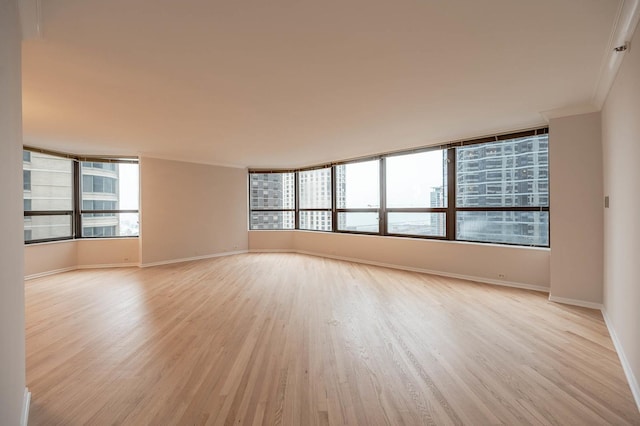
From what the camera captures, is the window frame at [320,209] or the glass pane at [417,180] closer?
the glass pane at [417,180]

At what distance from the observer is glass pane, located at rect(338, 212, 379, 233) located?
6402 mm

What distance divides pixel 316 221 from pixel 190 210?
10.9 ft

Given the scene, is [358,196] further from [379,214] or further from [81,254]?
[81,254]

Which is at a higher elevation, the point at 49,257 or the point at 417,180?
the point at 417,180

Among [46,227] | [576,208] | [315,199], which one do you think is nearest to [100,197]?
[46,227]

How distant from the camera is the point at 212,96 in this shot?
2990 mm

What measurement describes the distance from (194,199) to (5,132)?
5.83m

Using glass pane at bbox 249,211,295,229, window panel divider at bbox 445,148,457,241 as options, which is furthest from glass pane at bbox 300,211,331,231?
window panel divider at bbox 445,148,457,241

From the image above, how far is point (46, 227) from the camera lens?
18.0 ft

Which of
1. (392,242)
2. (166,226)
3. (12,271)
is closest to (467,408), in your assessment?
(12,271)

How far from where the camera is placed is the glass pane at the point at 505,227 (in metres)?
4.20

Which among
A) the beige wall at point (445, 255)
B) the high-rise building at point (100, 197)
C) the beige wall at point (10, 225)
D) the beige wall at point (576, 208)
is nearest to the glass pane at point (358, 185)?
the beige wall at point (445, 255)

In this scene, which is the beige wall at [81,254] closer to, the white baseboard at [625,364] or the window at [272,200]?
the window at [272,200]

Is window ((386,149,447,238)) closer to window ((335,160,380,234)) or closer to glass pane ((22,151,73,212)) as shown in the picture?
window ((335,160,380,234))
